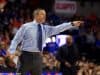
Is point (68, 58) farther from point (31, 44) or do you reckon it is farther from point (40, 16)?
point (40, 16)

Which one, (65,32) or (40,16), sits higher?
(40,16)

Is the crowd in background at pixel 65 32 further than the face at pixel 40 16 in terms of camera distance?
Yes

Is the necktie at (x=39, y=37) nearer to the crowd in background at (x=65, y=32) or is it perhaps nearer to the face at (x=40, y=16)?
the face at (x=40, y=16)

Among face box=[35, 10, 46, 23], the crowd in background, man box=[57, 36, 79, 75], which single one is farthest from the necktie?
the crowd in background

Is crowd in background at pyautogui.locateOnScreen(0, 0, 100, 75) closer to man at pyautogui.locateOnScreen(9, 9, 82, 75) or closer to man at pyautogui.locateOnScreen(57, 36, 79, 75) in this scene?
man at pyautogui.locateOnScreen(57, 36, 79, 75)

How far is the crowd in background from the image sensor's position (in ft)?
41.8

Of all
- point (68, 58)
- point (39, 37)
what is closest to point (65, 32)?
point (68, 58)

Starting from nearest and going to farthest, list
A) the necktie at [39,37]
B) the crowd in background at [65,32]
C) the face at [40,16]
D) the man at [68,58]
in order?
the face at [40,16]
the necktie at [39,37]
the man at [68,58]
the crowd in background at [65,32]

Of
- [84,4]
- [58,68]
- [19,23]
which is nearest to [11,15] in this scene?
[19,23]

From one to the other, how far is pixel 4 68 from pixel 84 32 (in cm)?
548

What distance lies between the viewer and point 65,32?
1661cm

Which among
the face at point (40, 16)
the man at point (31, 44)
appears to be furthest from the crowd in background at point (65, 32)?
the face at point (40, 16)

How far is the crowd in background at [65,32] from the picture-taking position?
1275 centimetres

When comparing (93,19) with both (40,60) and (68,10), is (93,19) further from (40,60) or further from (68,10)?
(40,60)
